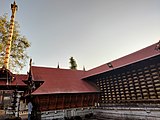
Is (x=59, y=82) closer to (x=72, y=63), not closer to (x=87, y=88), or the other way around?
(x=87, y=88)

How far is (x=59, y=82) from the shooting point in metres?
17.3

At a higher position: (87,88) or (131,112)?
(87,88)

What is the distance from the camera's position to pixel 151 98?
11.9 metres

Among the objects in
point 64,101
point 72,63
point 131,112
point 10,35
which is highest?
point 10,35

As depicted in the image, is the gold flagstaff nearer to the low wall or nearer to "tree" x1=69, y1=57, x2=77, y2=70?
the low wall

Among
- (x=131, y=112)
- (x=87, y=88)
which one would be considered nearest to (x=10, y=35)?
(x=87, y=88)

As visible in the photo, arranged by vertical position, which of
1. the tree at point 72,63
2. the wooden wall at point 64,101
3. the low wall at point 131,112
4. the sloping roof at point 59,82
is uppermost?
the tree at point 72,63

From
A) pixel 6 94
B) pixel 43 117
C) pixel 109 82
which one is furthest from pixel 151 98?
pixel 6 94

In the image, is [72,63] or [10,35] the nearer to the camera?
[10,35]

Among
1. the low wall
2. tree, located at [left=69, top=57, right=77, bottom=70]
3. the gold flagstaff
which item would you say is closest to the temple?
the low wall

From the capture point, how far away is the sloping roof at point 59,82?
15.6 meters

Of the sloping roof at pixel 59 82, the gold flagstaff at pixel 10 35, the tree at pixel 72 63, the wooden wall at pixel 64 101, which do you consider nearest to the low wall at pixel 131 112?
the wooden wall at pixel 64 101

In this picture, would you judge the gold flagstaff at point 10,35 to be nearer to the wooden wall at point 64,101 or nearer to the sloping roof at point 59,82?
the sloping roof at point 59,82

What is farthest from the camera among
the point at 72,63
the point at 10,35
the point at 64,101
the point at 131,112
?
the point at 72,63
